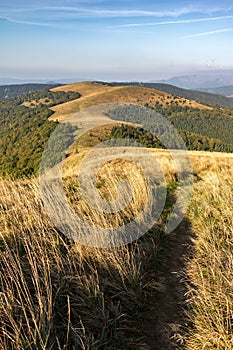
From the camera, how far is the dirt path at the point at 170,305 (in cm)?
339

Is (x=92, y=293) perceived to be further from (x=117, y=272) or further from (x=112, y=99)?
(x=112, y=99)

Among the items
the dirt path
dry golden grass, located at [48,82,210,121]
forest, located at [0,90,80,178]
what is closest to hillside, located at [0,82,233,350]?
the dirt path

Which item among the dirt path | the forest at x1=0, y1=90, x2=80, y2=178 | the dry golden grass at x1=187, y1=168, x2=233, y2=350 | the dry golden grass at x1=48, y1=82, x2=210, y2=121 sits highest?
the dry golden grass at x1=48, y1=82, x2=210, y2=121

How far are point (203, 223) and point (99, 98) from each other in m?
164

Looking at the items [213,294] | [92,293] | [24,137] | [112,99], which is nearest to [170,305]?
[213,294]

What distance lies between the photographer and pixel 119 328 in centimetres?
339

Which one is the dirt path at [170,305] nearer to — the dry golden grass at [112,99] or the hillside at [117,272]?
the hillside at [117,272]

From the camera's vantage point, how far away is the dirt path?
3.39 m

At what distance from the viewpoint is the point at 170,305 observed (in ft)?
13.0

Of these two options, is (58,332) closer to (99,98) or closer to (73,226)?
(73,226)

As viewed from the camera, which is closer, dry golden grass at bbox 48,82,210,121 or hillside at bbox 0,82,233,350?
hillside at bbox 0,82,233,350

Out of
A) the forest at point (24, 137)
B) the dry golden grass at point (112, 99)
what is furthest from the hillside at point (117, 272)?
the dry golden grass at point (112, 99)

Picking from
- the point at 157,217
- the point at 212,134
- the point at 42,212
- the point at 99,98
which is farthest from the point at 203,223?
the point at 212,134

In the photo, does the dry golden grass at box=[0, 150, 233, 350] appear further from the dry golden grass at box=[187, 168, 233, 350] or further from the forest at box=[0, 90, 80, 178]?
the forest at box=[0, 90, 80, 178]
